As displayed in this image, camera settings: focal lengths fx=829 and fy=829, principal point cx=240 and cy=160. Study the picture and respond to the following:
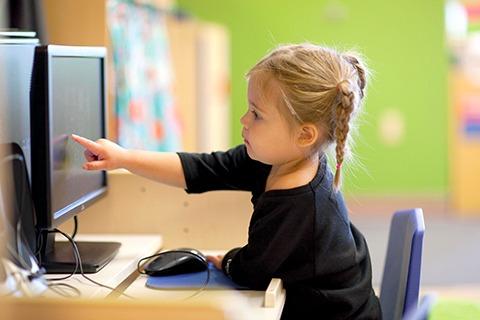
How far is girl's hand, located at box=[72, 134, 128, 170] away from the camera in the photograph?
1732 mm

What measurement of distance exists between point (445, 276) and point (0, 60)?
10.7 ft

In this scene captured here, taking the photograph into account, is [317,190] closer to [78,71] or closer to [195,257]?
[195,257]

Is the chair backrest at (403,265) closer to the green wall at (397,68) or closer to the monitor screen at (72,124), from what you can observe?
the monitor screen at (72,124)

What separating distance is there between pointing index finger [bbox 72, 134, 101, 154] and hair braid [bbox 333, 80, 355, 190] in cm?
51

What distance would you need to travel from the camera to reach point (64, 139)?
5.51 feet

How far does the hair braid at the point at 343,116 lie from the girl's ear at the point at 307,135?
0.16 ft

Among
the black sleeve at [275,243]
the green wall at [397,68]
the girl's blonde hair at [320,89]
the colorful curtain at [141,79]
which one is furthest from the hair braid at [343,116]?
the green wall at [397,68]

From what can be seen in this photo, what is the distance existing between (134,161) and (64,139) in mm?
200

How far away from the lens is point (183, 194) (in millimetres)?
2104

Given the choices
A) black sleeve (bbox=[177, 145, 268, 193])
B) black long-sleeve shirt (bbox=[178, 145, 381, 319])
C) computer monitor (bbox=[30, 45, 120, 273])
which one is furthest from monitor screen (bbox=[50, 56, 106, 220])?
black long-sleeve shirt (bbox=[178, 145, 381, 319])

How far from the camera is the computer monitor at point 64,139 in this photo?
155cm

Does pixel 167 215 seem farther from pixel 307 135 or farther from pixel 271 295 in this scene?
pixel 271 295

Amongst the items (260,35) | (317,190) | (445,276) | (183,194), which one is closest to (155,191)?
(183,194)

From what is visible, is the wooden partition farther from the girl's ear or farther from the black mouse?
the girl's ear
